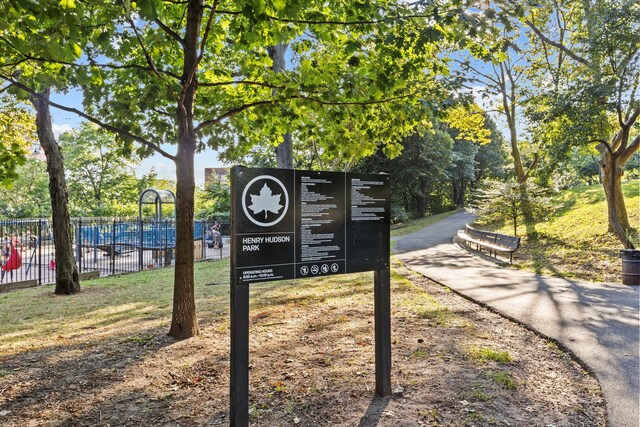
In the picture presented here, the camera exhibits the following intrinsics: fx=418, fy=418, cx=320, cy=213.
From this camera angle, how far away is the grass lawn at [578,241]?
11266 mm

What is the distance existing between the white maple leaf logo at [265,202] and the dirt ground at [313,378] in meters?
1.71

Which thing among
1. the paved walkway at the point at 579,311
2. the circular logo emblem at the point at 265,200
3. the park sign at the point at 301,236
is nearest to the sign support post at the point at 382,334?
the park sign at the point at 301,236

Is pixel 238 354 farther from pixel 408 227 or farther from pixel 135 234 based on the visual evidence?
pixel 408 227

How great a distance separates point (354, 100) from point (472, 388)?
4.35 meters

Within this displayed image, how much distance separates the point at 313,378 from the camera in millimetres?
4152

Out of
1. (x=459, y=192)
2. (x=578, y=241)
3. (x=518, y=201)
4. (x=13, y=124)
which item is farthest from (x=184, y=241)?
(x=459, y=192)

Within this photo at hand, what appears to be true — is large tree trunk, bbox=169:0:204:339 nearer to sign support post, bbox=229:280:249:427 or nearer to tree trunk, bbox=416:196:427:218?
sign support post, bbox=229:280:249:427

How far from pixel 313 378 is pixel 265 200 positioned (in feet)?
6.65

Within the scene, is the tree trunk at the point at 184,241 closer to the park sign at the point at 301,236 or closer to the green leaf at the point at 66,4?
the green leaf at the point at 66,4

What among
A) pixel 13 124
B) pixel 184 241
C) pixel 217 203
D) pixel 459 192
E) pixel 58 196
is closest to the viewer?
pixel 184 241

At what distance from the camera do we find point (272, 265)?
319 centimetres

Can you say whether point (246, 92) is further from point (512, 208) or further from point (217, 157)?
point (512, 208)

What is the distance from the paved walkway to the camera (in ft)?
13.5

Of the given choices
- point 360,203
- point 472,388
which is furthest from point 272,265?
point 472,388
